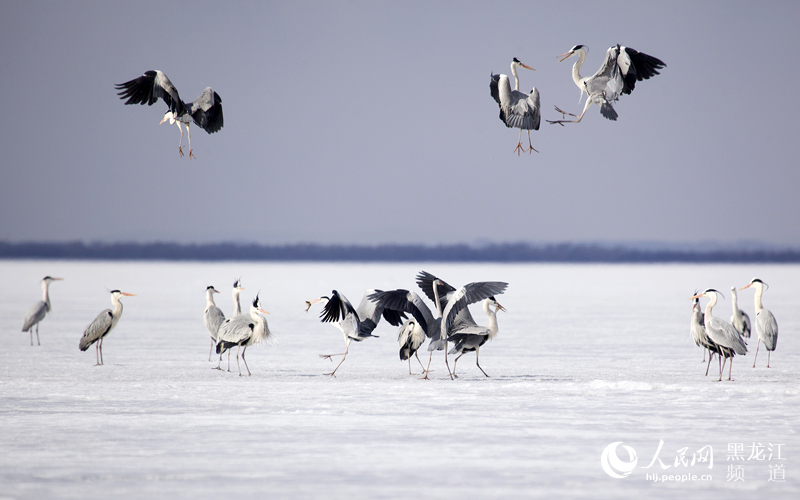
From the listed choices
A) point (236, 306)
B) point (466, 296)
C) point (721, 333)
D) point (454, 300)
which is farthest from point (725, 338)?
point (236, 306)

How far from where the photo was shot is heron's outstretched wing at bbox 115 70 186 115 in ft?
29.2

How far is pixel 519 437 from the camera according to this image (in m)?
6.29

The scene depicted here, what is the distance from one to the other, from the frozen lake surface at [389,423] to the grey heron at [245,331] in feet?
1.32

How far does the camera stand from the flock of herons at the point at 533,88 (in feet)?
25.5

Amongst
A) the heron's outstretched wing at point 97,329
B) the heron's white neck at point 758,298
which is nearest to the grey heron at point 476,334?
the heron's white neck at point 758,298

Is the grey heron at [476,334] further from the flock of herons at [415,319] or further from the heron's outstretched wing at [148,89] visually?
the heron's outstretched wing at [148,89]

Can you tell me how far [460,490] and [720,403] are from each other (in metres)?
3.94

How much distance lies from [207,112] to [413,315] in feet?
10.7

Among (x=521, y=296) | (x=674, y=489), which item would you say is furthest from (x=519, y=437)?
(x=521, y=296)

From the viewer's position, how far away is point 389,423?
22.4ft

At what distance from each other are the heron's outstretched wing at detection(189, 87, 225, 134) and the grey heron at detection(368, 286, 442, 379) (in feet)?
8.87

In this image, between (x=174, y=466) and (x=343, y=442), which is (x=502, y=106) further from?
(x=174, y=466)

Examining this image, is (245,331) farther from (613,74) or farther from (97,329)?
(613,74)

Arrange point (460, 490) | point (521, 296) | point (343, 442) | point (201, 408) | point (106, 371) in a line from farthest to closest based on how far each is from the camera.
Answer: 1. point (521, 296)
2. point (106, 371)
3. point (201, 408)
4. point (343, 442)
5. point (460, 490)
